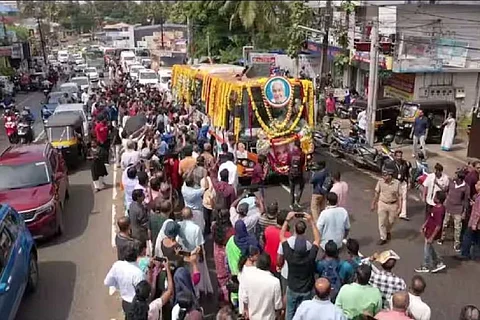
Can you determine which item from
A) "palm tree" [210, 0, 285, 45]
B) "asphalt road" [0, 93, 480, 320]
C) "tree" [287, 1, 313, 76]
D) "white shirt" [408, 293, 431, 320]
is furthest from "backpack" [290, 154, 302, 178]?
"palm tree" [210, 0, 285, 45]

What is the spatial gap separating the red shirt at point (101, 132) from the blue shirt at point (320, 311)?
455 inches

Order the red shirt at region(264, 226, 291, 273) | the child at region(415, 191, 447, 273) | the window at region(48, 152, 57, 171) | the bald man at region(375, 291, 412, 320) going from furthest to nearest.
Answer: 1. the window at region(48, 152, 57, 171)
2. the child at region(415, 191, 447, 273)
3. the red shirt at region(264, 226, 291, 273)
4. the bald man at region(375, 291, 412, 320)

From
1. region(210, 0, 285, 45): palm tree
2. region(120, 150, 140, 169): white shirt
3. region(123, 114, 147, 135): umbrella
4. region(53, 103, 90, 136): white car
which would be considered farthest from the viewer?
region(210, 0, 285, 45): palm tree

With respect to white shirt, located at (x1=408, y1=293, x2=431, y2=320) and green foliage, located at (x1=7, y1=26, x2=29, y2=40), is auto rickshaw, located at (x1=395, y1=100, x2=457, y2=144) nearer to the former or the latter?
white shirt, located at (x1=408, y1=293, x2=431, y2=320)

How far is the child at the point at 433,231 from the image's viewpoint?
358 inches

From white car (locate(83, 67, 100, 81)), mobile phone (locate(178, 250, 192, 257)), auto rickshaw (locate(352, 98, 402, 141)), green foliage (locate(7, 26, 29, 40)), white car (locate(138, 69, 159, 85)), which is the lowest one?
white car (locate(83, 67, 100, 81))

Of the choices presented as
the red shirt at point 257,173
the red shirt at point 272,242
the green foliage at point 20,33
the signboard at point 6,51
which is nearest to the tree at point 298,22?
the red shirt at point 257,173

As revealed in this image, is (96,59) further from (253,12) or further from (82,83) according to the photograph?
(253,12)

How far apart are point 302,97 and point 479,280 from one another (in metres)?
7.10

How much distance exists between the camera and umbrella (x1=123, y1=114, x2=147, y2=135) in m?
16.8

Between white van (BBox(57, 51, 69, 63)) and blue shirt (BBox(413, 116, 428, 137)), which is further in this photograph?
white van (BBox(57, 51, 69, 63))

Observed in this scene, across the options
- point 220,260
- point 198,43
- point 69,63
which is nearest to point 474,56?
point 220,260

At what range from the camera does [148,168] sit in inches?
443

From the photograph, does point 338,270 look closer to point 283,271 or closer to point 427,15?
point 283,271
